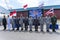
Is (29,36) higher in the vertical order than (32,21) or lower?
lower

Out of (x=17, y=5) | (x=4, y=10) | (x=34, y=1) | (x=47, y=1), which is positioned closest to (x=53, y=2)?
(x=47, y=1)

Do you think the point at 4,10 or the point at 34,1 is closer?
the point at 34,1

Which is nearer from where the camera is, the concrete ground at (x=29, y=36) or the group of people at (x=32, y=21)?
the concrete ground at (x=29, y=36)

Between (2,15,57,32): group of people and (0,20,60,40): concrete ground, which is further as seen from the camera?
(2,15,57,32): group of people

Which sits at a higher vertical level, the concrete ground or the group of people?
the group of people

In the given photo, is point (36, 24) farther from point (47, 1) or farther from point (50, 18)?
point (47, 1)

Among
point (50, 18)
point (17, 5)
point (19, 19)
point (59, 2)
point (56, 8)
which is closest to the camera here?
point (50, 18)

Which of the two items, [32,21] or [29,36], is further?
[32,21]

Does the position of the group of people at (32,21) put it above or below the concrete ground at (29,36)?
above

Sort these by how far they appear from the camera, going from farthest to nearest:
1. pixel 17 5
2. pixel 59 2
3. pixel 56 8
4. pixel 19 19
Result: pixel 17 5 → pixel 56 8 → pixel 59 2 → pixel 19 19

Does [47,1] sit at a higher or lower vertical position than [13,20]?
higher

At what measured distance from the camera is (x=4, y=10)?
3036 centimetres

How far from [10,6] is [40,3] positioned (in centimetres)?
598

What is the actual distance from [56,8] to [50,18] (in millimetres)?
10049
